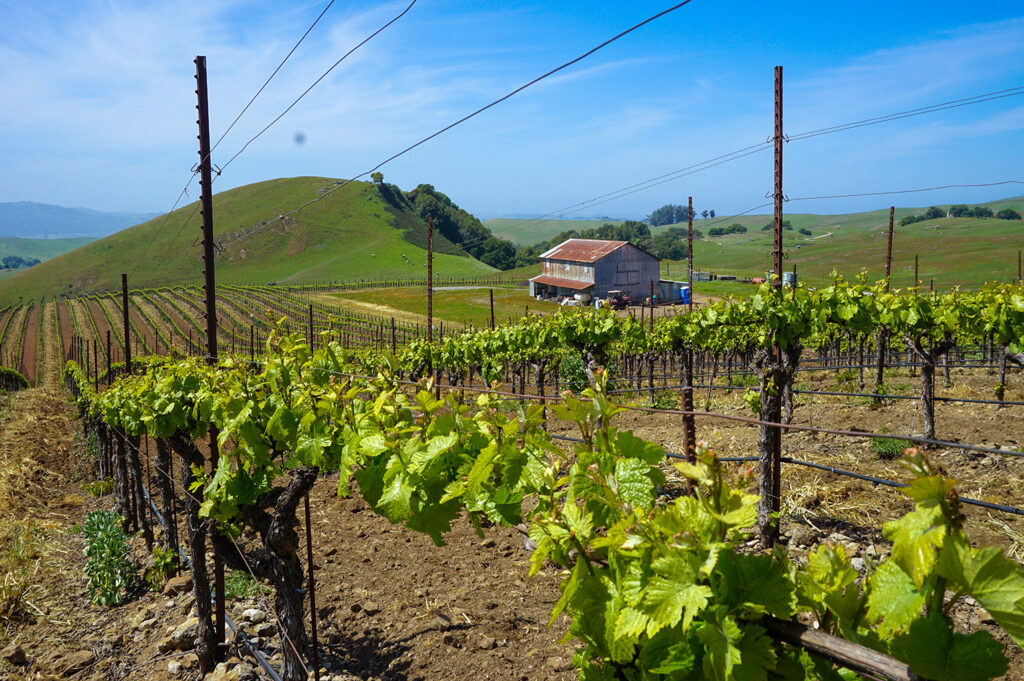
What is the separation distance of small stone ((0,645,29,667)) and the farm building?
4931cm

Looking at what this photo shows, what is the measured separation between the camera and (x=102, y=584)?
273 inches

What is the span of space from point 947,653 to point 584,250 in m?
56.3

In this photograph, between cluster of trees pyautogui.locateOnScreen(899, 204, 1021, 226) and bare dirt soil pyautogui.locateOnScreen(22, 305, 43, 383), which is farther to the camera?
cluster of trees pyautogui.locateOnScreen(899, 204, 1021, 226)

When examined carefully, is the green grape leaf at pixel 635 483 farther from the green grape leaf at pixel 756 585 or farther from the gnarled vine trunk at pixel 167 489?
the gnarled vine trunk at pixel 167 489

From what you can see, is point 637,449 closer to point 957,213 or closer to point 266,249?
point 266,249

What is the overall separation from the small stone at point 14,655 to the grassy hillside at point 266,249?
70.3 m

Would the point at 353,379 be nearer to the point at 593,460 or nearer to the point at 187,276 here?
the point at 593,460

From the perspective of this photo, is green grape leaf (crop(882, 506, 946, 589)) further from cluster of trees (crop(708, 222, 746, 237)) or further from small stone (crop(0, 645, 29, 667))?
cluster of trees (crop(708, 222, 746, 237))

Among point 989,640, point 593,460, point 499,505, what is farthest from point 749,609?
point 499,505

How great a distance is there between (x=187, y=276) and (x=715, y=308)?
291ft

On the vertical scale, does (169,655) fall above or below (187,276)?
below

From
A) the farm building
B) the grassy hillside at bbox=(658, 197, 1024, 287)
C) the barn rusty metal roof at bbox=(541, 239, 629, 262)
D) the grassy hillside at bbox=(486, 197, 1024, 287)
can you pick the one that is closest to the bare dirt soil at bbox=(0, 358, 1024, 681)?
the grassy hillside at bbox=(486, 197, 1024, 287)

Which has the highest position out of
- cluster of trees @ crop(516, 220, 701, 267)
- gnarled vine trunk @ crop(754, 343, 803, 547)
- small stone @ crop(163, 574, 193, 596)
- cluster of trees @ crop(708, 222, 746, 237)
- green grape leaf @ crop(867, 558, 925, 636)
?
cluster of trees @ crop(708, 222, 746, 237)

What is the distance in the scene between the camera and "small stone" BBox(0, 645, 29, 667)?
5.70 meters
